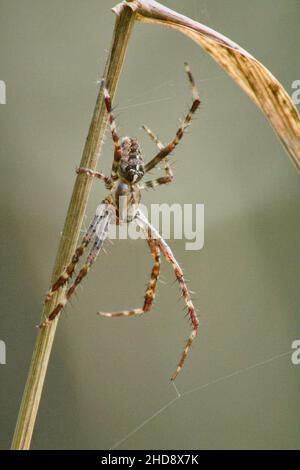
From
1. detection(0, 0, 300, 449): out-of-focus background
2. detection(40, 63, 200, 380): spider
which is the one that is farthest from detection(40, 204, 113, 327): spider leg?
detection(0, 0, 300, 449): out-of-focus background

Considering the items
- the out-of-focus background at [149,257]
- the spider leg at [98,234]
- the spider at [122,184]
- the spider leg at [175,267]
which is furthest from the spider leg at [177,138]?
the out-of-focus background at [149,257]

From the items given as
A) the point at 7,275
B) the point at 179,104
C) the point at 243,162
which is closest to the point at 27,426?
the point at 179,104

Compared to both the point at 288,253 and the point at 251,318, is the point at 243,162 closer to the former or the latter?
the point at 288,253

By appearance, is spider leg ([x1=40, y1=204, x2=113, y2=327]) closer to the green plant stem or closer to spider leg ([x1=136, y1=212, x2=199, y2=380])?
spider leg ([x1=136, y1=212, x2=199, y2=380])

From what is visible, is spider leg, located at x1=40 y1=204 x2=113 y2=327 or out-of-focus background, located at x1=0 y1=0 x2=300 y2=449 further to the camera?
out-of-focus background, located at x1=0 y1=0 x2=300 y2=449

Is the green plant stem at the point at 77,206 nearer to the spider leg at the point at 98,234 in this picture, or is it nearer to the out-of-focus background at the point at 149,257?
the spider leg at the point at 98,234
